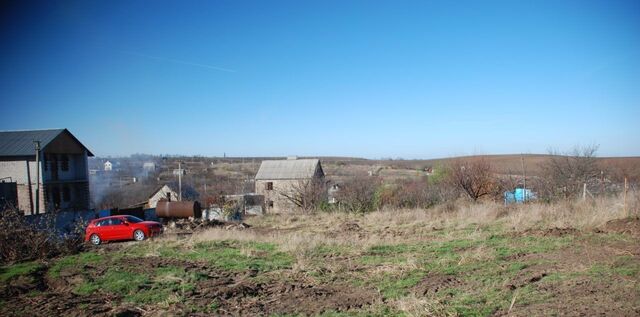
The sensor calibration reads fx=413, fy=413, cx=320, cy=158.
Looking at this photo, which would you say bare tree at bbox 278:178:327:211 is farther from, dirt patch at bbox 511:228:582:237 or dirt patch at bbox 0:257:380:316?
dirt patch at bbox 0:257:380:316

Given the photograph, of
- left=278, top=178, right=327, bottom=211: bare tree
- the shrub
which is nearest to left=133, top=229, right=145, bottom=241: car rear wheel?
the shrub

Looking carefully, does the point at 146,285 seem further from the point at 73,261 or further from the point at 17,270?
the point at 73,261

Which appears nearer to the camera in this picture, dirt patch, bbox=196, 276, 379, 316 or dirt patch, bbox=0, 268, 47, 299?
dirt patch, bbox=196, 276, 379, 316

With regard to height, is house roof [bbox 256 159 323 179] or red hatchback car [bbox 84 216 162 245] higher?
house roof [bbox 256 159 323 179]

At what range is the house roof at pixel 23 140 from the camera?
3241cm

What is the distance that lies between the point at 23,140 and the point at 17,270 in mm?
28252

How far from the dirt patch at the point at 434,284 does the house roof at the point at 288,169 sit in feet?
113

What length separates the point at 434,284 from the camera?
8.10 metres

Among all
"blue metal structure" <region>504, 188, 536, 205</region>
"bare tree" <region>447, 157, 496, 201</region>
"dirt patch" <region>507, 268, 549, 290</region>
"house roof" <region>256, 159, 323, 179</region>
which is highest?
"house roof" <region>256, 159, 323, 179</region>

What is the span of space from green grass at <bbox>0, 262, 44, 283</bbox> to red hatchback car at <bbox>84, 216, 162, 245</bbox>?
22.6 feet

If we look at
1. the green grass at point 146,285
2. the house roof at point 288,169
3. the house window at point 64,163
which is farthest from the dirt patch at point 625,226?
the house window at point 64,163

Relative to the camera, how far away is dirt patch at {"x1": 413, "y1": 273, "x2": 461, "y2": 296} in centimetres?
762

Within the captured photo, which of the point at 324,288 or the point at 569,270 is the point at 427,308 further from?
the point at 569,270

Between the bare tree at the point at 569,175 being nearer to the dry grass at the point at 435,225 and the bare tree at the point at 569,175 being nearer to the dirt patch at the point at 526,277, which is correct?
the dry grass at the point at 435,225
